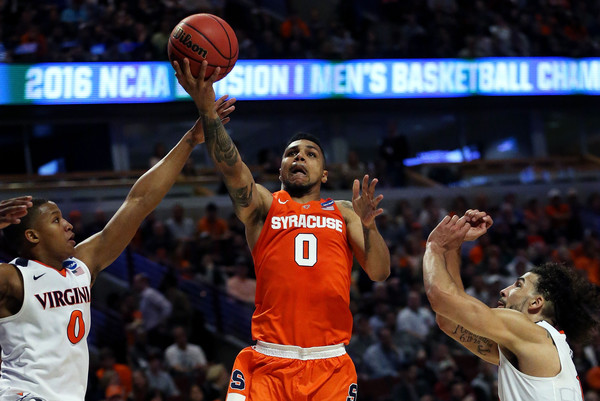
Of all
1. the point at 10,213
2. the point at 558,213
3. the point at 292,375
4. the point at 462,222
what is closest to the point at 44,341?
the point at 10,213

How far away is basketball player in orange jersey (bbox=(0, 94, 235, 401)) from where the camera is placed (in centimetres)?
382

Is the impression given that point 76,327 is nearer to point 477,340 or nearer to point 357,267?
point 477,340

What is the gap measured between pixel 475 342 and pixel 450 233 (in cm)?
72

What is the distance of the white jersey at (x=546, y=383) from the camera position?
403 centimetres

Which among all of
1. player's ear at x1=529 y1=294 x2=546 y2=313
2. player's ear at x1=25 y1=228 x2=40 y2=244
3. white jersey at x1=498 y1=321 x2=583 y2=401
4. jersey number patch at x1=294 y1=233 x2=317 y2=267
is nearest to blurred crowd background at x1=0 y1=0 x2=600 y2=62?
jersey number patch at x1=294 y1=233 x2=317 y2=267

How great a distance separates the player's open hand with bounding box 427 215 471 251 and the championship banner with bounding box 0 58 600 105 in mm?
11537

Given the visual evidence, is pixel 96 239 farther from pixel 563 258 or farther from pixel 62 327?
pixel 563 258

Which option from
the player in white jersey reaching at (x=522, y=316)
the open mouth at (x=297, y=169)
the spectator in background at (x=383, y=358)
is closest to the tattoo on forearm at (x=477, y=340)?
the player in white jersey reaching at (x=522, y=316)

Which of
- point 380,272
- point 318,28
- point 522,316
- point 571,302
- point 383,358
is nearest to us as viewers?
point 522,316

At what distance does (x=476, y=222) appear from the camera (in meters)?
4.38

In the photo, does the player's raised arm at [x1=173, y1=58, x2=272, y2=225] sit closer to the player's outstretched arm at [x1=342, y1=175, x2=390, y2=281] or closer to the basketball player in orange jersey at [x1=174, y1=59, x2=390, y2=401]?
the basketball player in orange jersey at [x1=174, y1=59, x2=390, y2=401]

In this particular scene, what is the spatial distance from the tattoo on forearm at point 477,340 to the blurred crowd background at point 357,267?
190 centimetres

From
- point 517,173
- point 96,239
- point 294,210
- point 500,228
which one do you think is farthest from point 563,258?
point 96,239

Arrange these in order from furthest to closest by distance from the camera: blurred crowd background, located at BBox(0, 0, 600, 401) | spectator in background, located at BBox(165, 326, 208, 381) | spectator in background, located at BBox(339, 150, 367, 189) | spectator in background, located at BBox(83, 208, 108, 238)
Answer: spectator in background, located at BBox(339, 150, 367, 189) < spectator in background, located at BBox(83, 208, 108, 238) < blurred crowd background, located at BBox(0, 0, 600, 401) < spectator in background, located at BBox(165, 326, 208, 381)
